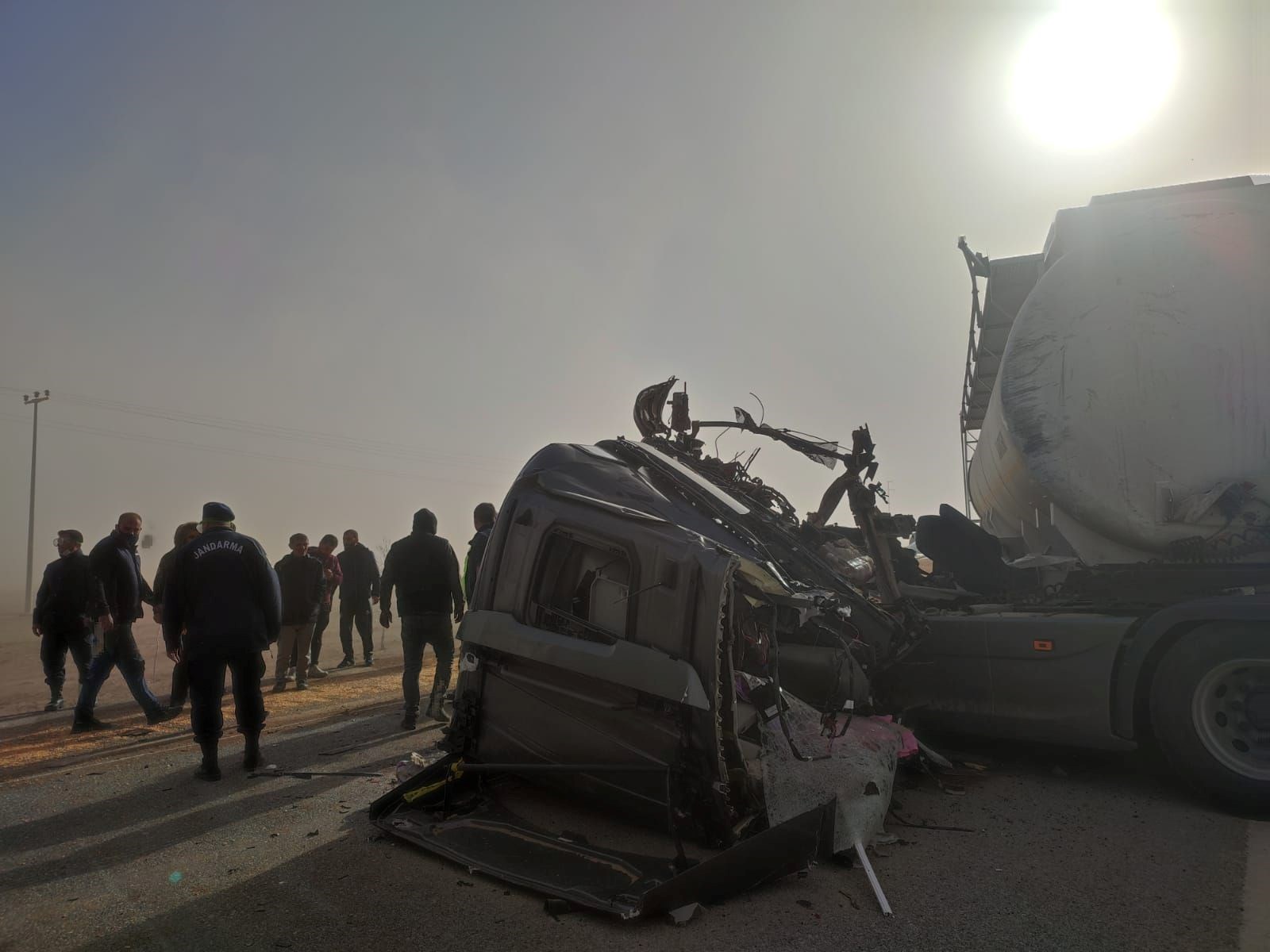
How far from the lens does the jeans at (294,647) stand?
8.74m

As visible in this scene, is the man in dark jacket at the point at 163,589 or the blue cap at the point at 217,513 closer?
the blue cap at the point at 217,513

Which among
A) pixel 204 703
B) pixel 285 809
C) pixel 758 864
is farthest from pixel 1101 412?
pixel 204 703

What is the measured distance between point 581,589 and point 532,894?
4.28 ft

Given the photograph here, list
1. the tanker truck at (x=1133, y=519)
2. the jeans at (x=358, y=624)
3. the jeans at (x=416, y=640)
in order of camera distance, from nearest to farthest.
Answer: the tanker truck at (x=1133, y=519), the jeans at (x=416, y=640), the jeans at (x=358, y=624)

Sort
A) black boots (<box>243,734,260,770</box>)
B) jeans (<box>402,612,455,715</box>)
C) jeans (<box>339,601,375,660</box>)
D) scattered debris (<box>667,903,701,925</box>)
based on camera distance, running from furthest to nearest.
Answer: jeans (<box>339,601,375,660</box>) → jeans (<box>402,612,455,715</box>) → black boots (<box>243,734,260,770</box>) → scattered debris (<box>667,903,701,925</box>)

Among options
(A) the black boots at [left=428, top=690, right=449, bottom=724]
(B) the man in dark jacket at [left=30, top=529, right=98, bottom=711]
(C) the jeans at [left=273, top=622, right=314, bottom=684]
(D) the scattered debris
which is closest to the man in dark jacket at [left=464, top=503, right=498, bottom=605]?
(A) the black boots at [left=428, top=690, right=449, bottom=724]

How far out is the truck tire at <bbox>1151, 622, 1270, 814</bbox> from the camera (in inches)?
166

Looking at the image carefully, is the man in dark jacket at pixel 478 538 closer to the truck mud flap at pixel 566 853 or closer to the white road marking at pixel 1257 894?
the truck mud flap at pixel 566 853

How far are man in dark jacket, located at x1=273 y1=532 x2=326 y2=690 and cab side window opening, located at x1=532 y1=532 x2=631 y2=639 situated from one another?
6044 mm

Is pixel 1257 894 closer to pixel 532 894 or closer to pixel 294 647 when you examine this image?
pixel 532 894

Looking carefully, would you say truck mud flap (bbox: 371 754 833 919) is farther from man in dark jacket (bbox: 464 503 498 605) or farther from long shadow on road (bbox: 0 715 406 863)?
man in dark jacket (bbox: 464 503 498 605)

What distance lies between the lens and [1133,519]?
5332 millimetres

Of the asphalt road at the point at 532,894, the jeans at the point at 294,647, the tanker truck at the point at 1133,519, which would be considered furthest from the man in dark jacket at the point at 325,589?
the tanker truck at the point at 1133,519

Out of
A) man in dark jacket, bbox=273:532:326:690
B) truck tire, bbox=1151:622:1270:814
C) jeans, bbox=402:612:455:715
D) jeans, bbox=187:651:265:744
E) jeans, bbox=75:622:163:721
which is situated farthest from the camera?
man in dark jacket, bbox=273:532:326:690
